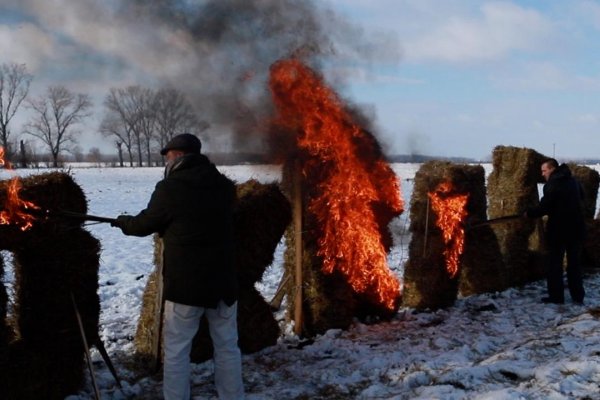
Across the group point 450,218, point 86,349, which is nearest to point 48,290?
point 86,349

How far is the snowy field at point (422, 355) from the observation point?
18.5 feet

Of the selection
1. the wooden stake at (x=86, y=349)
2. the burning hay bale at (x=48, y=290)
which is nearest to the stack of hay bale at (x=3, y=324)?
the burning hay bale at (x=48, y=290)

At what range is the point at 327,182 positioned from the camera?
8344 millimetres

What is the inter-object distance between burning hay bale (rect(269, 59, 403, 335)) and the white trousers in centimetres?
294

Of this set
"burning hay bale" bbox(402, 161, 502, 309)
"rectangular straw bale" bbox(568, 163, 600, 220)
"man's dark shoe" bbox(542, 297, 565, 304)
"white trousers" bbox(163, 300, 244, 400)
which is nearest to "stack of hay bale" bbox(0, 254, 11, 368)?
"white trousers" bbox(163, 300, 244, 400)

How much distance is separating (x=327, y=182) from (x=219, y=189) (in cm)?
319

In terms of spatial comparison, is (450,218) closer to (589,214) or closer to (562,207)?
(562,207)

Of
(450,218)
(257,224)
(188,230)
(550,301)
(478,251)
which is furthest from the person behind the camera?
(478,251)

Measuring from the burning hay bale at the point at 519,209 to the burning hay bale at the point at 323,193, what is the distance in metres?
4.80

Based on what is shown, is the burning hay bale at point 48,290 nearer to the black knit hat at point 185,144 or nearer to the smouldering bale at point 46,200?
the smouldering bale at point 46,200

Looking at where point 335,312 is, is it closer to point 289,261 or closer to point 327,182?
point 289,261

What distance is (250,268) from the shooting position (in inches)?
295

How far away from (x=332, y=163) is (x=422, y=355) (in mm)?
3023

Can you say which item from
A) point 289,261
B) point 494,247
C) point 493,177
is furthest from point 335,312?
point 493,177
